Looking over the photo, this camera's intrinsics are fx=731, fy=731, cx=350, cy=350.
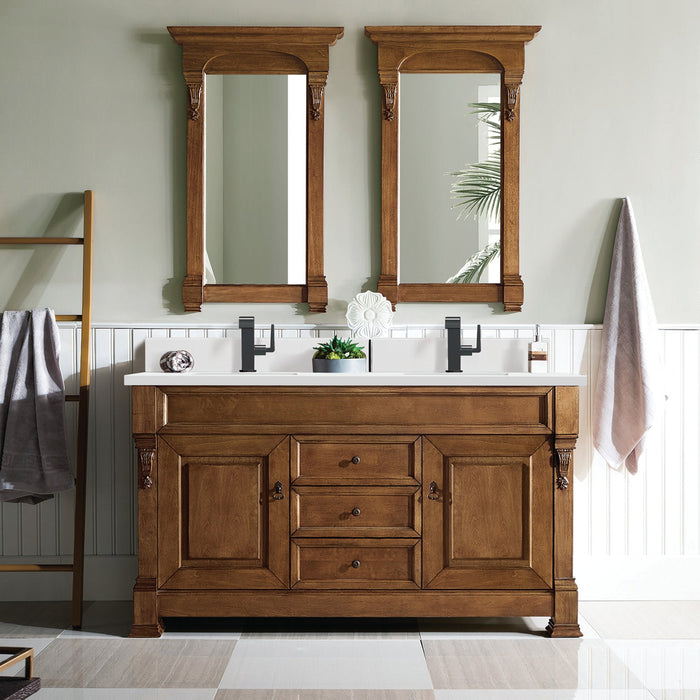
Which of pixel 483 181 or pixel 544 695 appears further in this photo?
pixel 483 181

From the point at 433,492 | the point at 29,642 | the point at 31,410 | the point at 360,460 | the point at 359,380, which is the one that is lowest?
the point at 29,642

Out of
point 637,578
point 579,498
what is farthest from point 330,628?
point 637,578

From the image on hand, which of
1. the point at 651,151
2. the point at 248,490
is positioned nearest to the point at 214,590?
the point at 248,490

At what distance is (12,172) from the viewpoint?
9.09ft

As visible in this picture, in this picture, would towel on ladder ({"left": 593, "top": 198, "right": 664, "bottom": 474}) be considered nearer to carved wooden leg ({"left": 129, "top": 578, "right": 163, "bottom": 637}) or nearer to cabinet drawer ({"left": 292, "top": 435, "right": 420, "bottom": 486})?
cabinet drawer ({"left": 292, "top": 435, "right": 420, "bottom": 486})

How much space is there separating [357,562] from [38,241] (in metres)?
1.64

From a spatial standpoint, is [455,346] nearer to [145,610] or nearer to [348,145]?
[348,145]

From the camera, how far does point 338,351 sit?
2.59m

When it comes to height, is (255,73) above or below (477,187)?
above

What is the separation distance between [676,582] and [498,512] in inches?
37.4

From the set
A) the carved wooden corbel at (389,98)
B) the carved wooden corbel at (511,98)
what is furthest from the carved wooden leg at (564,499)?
the carved wooden corbel at (389,98)

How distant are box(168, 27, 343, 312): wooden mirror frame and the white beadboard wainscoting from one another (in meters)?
0.14

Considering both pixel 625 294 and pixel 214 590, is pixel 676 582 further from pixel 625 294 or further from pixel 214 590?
pixel 214 590

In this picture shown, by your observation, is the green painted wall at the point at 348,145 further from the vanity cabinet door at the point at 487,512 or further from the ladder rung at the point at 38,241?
the vanity cabinet door at the point at 487,512
